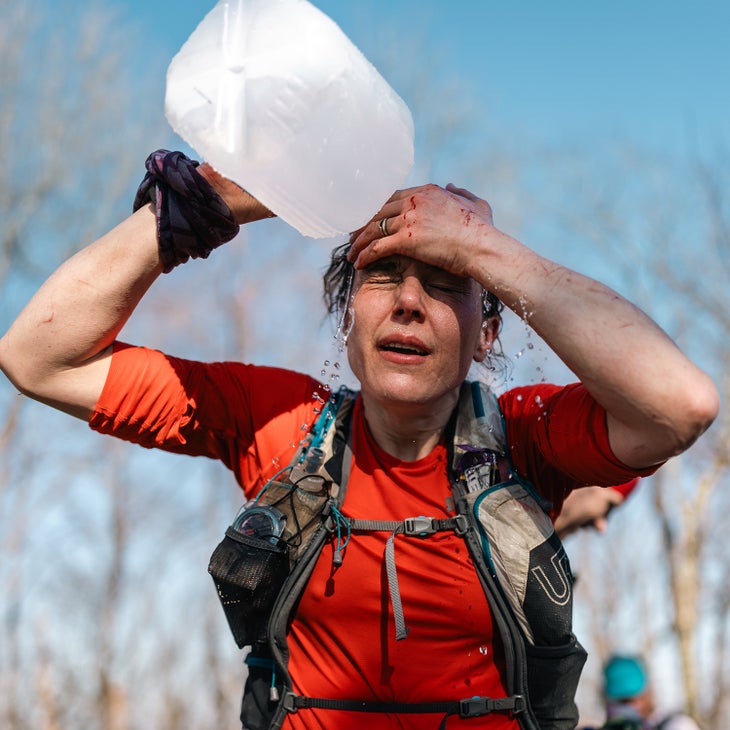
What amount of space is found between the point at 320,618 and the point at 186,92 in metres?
1.41

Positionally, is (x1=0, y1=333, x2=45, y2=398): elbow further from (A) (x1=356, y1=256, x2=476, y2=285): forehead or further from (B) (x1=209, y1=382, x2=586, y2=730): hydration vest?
(A) (x1=356, y1=256, x2=476, y2=285): forehead

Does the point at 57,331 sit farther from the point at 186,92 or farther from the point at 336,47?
the point at 336,47

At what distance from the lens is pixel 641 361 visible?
6.87ft

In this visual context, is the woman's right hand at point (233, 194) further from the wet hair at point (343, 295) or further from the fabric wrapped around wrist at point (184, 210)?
the wet hair at point (343, 295)

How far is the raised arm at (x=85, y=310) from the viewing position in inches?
95.2

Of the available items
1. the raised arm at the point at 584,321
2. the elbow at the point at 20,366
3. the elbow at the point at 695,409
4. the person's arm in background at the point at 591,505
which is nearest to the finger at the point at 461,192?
the raised arm at the point at 584,321

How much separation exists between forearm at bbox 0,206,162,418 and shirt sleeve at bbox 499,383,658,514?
1.13 metres

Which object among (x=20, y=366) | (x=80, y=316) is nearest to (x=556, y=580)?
(x=80, y=316)

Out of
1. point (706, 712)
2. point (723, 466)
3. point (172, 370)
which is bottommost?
point (706, 712)

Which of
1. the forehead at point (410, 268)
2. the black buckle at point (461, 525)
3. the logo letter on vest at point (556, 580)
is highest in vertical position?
the forehead at point (410, 268)

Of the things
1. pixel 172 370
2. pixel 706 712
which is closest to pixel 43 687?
pixel 706 712

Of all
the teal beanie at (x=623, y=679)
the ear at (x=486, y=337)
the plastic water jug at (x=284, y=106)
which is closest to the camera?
the plastic water jug at (x=284, y=106)

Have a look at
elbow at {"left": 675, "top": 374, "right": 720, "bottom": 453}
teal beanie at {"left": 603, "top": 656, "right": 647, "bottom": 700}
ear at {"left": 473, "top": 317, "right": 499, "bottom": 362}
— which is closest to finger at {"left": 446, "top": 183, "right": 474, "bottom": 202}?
ear at {"left": 473, "top": 317, "right": 499, "bottom": 362}

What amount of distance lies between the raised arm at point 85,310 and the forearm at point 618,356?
78 cm
